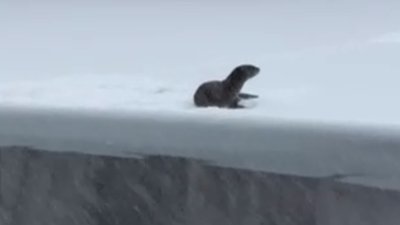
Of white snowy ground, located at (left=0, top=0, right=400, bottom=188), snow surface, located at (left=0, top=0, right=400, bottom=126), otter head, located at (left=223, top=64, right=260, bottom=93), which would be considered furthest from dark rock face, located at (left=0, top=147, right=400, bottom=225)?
otter head, located at (left=223, top=64, right=260, bottom=93)

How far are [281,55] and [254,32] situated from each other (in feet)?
1.12

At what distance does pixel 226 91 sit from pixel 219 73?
37 cm

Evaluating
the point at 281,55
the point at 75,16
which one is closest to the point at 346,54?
the point at 281,55

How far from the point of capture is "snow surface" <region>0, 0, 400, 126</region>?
91.3 inches

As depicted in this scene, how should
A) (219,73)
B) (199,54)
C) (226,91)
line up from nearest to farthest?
1. (226,91)
2. (219,73)
3. (199,54)

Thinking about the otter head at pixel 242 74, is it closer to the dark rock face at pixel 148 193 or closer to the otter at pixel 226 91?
the otter at pixel 226 91

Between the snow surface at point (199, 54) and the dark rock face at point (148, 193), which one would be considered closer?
the dark rock face at point (148, 193)

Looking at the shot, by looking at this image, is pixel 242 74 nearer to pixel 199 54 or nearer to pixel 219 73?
pixel 219 73

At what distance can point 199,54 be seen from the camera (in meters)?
2.89

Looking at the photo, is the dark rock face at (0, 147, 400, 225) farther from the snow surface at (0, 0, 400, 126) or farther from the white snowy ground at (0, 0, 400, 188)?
the snow surface at (0, 0, 400, 126)

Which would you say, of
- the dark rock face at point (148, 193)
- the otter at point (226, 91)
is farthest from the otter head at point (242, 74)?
the dark rock face at point (148, 193)

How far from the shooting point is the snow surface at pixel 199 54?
2.32 meters

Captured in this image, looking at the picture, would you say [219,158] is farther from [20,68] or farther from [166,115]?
[20,68]

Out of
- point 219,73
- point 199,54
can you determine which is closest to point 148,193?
point 219,73
